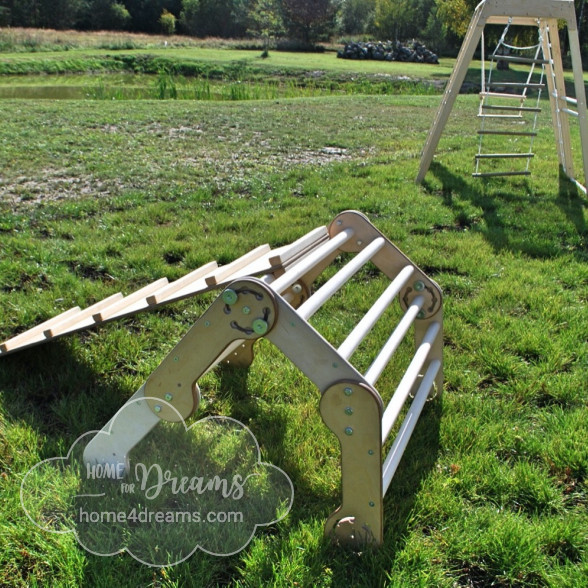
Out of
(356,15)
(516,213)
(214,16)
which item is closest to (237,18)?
(214,16)

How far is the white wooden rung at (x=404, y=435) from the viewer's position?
6.31 ft

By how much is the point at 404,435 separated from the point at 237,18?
193 feet

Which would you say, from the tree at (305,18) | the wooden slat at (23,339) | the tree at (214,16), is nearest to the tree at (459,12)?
the tree at (305,18)

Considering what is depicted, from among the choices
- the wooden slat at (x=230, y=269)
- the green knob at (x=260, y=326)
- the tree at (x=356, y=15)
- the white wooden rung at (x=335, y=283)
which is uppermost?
the tree at (x=356, y=15)

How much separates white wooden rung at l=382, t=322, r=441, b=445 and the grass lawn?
37 cm

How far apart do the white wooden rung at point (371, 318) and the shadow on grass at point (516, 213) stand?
244 centimetres

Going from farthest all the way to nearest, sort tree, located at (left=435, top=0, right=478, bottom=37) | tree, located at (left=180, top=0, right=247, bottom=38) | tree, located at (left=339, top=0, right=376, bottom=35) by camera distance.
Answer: tree, located at (left=339, top=0, right=376, bottom=35) → tree, located at (left=180, top=0, right=247, bottom=38) → tree, located at (left=435, top=0, right=478, bottom=37)

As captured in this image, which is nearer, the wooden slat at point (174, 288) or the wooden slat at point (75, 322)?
the wooden slat at point (174, 288)

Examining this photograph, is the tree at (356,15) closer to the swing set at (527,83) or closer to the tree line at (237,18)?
the tree line at (237,18)

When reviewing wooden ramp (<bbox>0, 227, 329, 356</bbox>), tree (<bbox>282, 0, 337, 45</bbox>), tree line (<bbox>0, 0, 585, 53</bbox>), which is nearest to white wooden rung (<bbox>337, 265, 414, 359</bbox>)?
wooden ramp (<bbox>0, 227, 329, 356</bbox>)

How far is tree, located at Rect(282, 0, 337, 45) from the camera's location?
154ft

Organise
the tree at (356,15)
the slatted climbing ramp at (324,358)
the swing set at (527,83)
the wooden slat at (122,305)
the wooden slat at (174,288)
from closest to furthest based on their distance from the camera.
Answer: the slatted climbing ramp at (324,358)
the wooden slat at (174,288)
the wooden slat at (122,305)
the swing set at (527,83)
the tree at (356,15)

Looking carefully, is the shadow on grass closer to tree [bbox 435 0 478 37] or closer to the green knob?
the green knob

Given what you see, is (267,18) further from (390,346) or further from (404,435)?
(404,435)
